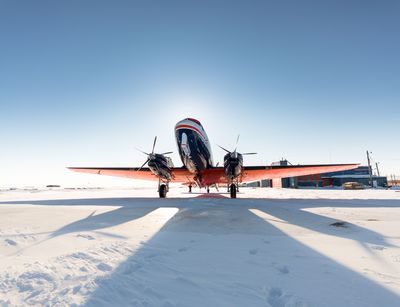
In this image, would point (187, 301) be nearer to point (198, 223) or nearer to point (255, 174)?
point (198, 223)

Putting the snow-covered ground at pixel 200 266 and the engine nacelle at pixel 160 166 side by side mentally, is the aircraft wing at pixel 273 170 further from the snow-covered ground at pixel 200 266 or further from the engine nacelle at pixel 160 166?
the snow-covered ground at pixel 200 266

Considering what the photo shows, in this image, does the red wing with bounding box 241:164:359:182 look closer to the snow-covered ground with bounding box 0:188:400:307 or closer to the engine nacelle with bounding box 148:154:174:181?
the engine nacelle with bounding box 148:154:174:181

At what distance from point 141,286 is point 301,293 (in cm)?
199

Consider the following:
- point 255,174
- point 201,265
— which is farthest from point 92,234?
point 255,174

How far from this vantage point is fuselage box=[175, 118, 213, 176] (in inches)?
809

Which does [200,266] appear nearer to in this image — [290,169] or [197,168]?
[197,168]

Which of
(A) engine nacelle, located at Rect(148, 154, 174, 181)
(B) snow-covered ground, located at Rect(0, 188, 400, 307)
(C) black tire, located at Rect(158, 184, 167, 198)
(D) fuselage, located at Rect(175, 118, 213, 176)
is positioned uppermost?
(D) fuselage, located at Rect(175, 118, 213, 176)

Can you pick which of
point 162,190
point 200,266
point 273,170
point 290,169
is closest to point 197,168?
point 162,190

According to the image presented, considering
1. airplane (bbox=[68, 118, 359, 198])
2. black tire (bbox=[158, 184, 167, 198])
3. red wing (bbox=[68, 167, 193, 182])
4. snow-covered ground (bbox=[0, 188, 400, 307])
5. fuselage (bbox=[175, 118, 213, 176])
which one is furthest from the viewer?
red wing (bbox=[68, 167, 193, 182])

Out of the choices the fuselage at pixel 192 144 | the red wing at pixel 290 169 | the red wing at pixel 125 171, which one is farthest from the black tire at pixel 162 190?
the red wing at pixel 290 169

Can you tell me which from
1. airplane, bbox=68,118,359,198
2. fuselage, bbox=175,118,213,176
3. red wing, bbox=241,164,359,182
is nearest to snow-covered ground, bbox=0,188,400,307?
airplane, bbox=68,118,359,198

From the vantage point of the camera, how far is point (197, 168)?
2261cm

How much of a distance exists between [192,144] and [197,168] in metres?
2.81

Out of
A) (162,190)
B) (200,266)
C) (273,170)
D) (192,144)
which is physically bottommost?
(200,266)
